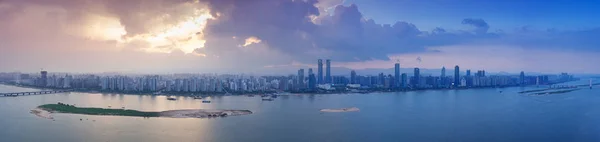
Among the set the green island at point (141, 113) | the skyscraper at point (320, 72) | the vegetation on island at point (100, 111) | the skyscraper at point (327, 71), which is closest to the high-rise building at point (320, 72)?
the skyscraper at point (320, 72)

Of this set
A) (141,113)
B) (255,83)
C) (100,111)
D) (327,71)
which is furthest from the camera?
(327,71)

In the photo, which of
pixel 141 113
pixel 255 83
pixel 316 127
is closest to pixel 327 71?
pixel 255 83

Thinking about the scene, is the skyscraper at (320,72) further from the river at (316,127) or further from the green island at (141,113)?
the green island at (141,113)

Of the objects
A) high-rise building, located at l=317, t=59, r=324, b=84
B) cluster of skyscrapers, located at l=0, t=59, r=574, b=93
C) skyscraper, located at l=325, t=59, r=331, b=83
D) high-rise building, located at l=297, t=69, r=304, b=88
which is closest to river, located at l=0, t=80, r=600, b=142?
cluster of skyscrapers, located at l=0, t=59, r=574, b=93

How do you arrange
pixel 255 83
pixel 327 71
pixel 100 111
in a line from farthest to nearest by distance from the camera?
1. pixel 327 71
2. pixel 255 83
3. pixel 100 111

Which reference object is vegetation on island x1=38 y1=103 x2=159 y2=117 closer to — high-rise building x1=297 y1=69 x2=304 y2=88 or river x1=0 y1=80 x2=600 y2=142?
river x1=0 y1=80 x2=600 y2=142

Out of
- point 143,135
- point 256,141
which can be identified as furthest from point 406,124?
point 143,135

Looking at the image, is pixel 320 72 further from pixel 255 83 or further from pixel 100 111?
pixel 100 111

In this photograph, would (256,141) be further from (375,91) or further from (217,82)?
(375,91)

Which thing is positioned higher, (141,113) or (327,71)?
(327,71)

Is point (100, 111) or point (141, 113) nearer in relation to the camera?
point (141, 113)

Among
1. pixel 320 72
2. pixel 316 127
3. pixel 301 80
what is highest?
pixel 320 72
